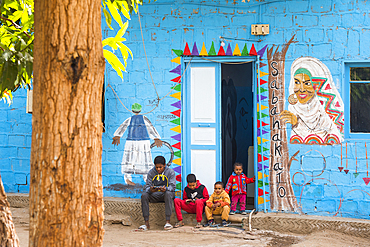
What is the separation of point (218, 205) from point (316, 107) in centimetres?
214

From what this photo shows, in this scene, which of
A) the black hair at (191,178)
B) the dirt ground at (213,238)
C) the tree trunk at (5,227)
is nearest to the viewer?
the tree trunk at (5,227)

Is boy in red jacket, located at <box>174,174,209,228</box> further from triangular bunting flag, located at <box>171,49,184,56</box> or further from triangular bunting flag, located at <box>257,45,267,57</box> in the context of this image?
triangular bunting flag, located at <box>257,45,267,57</box>

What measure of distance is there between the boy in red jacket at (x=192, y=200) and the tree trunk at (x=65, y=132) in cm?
400

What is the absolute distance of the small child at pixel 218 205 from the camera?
18.1 feet

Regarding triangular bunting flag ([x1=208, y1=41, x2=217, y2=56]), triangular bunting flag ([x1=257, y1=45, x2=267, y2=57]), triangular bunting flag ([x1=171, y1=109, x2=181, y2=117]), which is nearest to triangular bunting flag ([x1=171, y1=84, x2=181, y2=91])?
triangular bunting flag ([x1=171, y1=109, x2=181, y2=117])

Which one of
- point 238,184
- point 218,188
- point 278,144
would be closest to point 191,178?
point 218,188

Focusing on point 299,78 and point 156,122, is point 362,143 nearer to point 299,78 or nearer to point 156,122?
point 299,78

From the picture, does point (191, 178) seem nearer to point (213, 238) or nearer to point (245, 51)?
point (213, 238)

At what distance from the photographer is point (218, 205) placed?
554 centimetres

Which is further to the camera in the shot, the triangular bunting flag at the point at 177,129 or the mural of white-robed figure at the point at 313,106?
the triangular bunting flag at the point at 177,129

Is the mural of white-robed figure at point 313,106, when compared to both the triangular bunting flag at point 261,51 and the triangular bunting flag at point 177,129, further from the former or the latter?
the triangular bunting flag at point 177,129

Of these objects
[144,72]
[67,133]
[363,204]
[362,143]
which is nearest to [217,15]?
[144,72]

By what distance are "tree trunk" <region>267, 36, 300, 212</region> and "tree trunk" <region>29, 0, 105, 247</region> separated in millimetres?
4385

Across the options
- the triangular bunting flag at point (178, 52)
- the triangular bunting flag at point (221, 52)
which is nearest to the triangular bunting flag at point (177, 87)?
the triangular bunting flag at point (178, 52)
